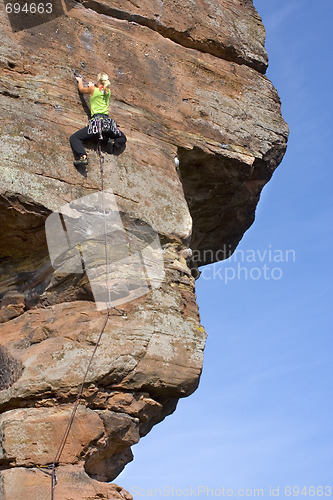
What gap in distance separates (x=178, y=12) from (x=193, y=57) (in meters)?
0.67

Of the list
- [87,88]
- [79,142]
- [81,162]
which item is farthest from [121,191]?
[87,88]

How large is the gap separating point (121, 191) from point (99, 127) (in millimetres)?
735

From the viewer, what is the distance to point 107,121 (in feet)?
29.2

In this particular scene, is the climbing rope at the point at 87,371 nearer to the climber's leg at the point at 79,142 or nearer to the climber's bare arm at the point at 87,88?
the climber's leg at the point at 79,142

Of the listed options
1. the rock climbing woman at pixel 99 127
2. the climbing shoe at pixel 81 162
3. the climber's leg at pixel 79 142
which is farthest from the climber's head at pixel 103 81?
the climbing shoe at pixel 81 162

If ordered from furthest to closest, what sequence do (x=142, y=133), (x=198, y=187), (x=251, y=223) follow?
(x=251, y=223), (x=198, y=187), (x=142, y=133)

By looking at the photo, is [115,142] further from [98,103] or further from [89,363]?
[89,363]

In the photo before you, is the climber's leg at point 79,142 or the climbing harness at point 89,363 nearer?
the climbing harness at point 89,363

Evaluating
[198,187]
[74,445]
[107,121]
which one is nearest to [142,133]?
[107,121]

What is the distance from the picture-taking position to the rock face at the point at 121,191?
7547 millimetres

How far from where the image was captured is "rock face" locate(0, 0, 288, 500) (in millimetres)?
7547

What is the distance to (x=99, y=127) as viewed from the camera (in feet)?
28.9

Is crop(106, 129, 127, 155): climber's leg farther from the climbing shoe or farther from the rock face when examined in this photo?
the climbing shoe

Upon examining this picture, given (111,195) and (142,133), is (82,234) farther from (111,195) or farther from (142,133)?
(142,133)
